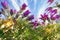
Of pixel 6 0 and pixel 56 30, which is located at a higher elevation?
pixel 6 0

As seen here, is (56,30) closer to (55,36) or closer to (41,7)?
(55,36)

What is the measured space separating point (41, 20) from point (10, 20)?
265 millimetres

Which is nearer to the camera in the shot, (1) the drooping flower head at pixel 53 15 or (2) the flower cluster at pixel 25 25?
(2) the flower cluster at pixel 25 25

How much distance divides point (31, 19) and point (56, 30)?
0.21m

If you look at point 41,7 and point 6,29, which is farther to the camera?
point 41,7

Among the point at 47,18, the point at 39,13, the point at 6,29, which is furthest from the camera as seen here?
the point at 39,13

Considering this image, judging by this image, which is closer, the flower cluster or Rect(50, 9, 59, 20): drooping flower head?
the flower cluster

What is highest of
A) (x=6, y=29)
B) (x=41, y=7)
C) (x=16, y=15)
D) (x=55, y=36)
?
(x=41, y=7)

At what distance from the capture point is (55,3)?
166 centimetres

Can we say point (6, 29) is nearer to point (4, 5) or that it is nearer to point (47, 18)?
point (4, 5)

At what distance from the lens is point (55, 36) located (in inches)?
59.5

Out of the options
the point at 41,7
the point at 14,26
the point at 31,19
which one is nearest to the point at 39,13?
the point at 41,7

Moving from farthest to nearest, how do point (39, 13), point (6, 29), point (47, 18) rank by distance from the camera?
point (39, 13) → point (47, 18) → point (6, 29)

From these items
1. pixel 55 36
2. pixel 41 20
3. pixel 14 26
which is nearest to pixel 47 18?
pixel 41 20
